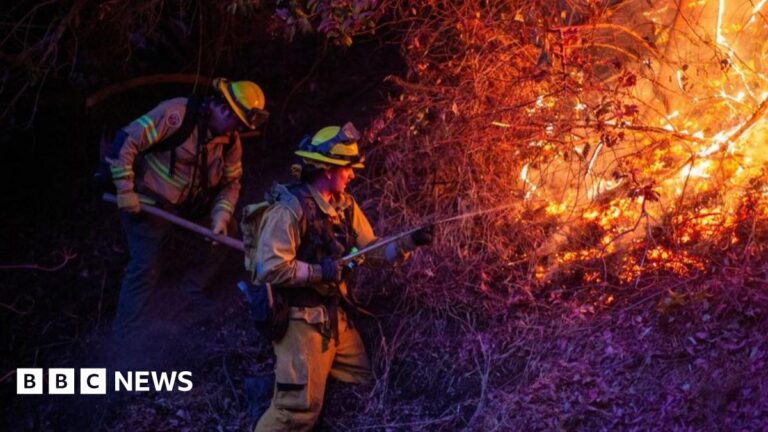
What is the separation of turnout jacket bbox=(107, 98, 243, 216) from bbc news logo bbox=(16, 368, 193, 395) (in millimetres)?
1302

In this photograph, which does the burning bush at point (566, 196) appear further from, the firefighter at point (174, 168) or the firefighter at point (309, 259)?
the firefighter at point (174, 168)

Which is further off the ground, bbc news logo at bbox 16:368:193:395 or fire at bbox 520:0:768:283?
fire at bbox 520:0:768:283

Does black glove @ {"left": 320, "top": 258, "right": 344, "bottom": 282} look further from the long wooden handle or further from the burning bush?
the long wooden handle

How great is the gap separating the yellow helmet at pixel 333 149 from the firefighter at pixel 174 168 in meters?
0.93

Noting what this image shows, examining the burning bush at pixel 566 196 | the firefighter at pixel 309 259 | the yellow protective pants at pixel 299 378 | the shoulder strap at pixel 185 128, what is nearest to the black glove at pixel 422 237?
the firefighter at pixel 309 259

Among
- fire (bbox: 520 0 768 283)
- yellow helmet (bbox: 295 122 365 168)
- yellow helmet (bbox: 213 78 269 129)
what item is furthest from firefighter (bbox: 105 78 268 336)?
fire (bbox: 520 0 768 283)

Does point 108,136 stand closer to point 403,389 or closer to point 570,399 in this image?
point 403,389

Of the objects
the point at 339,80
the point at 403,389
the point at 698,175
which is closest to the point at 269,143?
the point at 339,80

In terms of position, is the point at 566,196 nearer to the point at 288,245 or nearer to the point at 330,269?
the point at 330,269

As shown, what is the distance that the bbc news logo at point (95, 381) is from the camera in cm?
649

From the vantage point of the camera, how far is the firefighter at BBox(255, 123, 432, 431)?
534cm

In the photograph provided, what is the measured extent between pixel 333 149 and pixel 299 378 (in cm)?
146

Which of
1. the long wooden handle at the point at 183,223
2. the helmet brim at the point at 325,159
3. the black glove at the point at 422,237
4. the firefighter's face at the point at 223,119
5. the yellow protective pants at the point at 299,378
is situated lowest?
the yellow protective pants at the point at 299,378

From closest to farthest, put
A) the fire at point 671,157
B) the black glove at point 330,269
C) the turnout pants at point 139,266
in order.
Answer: the black glove at point 330,269 < the fire at point 671,157 < the turnout pants at point 139,266
